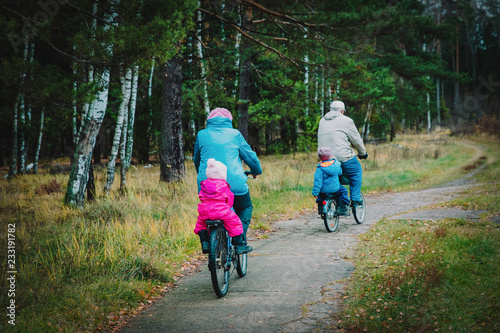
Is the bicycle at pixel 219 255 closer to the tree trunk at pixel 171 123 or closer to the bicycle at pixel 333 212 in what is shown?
the bicycle at pixel 333 212

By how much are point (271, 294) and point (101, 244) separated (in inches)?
120

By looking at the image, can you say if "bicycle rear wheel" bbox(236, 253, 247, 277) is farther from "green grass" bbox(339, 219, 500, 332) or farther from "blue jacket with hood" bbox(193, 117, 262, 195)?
"green grass" bbox(339, 219, 500, 332)

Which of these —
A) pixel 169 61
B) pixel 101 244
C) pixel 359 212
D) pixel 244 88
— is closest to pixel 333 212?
pixel 359 212

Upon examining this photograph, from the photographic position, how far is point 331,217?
7.25m

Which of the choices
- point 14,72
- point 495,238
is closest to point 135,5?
point 14,72

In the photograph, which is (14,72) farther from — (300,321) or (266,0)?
(266,0)

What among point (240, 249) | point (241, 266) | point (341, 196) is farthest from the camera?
point (341, 196)

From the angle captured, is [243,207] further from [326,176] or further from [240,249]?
[326,176]

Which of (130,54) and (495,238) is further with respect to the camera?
(130,54)

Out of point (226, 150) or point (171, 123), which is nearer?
point (226, 150)

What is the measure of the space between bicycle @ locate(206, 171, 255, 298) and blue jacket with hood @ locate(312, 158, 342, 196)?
2662 mm

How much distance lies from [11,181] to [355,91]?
42.9ft

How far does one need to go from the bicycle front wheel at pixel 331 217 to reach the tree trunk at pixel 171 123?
20.2ft

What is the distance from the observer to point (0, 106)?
1927 centimetres
